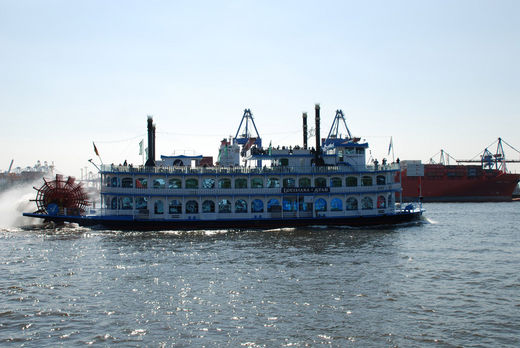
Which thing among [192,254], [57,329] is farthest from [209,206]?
[57,329]

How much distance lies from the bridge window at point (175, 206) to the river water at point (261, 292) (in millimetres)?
9226

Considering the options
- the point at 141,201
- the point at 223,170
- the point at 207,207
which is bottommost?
the point at 207,207

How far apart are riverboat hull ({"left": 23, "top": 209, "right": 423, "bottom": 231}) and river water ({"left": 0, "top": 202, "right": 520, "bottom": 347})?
694cm

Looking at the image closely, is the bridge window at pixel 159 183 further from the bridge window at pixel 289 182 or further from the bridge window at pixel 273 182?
the bridge window at pixel 289 182

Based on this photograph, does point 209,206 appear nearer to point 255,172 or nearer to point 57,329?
point 255,172

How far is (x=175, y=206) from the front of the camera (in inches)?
1857

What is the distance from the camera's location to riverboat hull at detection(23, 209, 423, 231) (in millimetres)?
45281

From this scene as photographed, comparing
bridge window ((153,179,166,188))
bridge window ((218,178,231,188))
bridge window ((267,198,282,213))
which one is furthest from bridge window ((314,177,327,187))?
bridge window ((153,179,166,188))

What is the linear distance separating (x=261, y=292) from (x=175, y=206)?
25.9 meters

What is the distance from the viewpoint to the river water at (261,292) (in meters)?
17.5

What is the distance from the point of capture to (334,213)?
47094 millimetres

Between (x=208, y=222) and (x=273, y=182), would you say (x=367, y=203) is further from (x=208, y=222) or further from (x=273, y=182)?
(x=208, y=222)

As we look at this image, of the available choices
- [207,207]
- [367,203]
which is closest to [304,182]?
[367,203]

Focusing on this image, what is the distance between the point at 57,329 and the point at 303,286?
11174 mm
